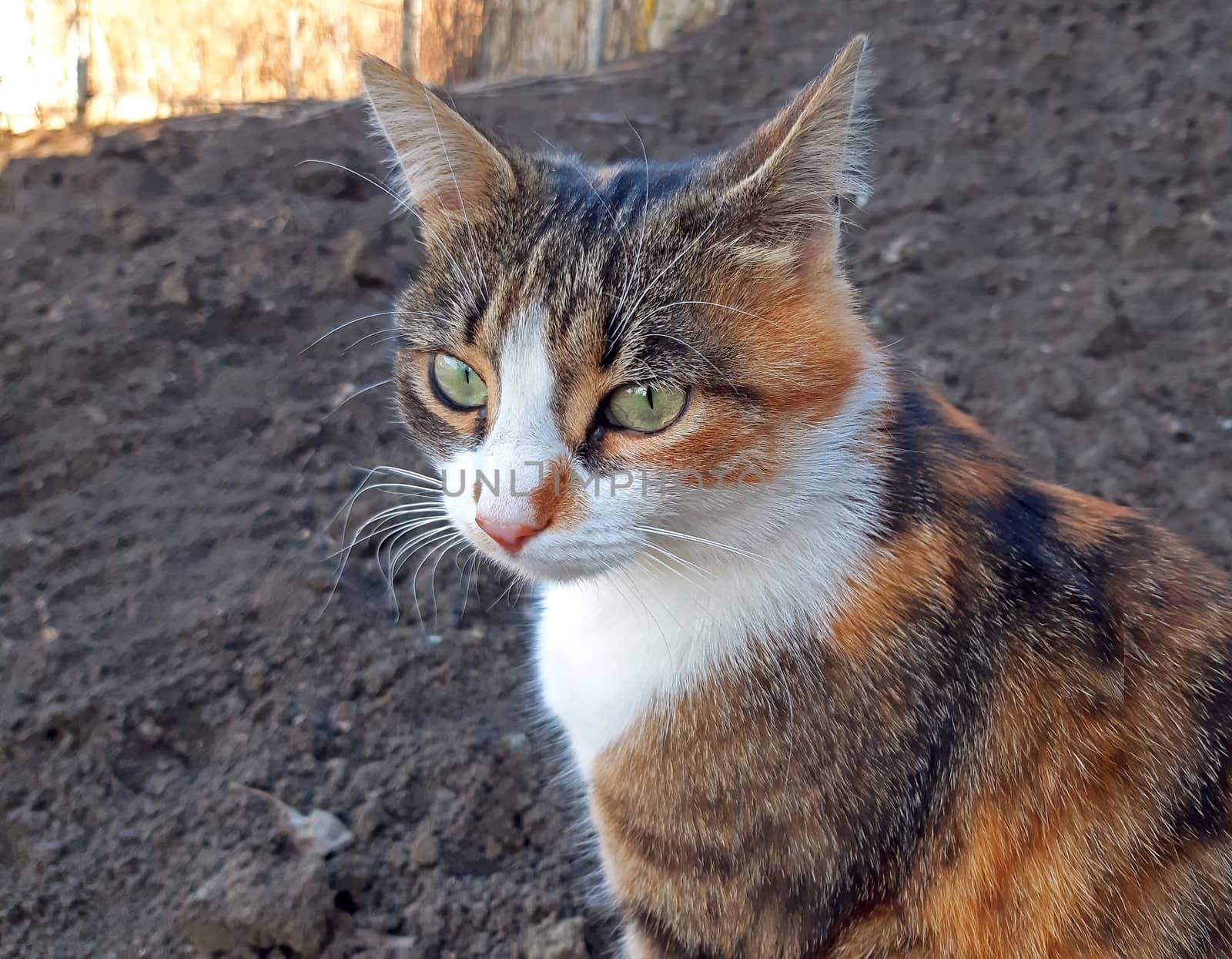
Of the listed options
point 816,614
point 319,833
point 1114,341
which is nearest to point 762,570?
point 816,614

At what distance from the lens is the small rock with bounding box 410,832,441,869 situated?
2039 mm

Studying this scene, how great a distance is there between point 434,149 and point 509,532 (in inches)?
31.4

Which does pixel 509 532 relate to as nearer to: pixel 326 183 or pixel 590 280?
pixel 590 280

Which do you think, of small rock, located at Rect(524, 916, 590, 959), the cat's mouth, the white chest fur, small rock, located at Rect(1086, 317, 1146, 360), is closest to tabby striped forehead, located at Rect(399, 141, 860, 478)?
the cat's mouth

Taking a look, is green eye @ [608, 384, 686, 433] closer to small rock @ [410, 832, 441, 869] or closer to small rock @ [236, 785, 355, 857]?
small rock @ [410, 832, 441, 869]

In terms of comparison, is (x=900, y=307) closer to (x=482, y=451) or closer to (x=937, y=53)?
(x=937, y=53)

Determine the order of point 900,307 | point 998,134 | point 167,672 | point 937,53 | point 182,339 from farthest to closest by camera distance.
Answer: point 937,53, point 998,134, point 900,307, point 182,339, point 167,672

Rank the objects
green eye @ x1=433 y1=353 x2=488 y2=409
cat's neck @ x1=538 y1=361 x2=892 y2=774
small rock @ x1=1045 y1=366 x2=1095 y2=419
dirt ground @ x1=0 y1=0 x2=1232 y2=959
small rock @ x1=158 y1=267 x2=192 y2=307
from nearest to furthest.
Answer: cat's neck @ x1=538 y1=361 x2=892 y2=774, green eye @ x1=433 y1=353 x2=488 y2=409, dirt ground @ x1=0 y1=0 x2=1232 y2=959, small rock @ x1=1045 y1=366 x2=1095 y2=419, small rock @ x1=158 y1=267 x2=192 y2=307

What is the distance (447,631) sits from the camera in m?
2.60

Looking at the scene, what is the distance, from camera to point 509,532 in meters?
1.50

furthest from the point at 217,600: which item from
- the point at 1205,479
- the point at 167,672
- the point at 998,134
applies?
the point at 998,134

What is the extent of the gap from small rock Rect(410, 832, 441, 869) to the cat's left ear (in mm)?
1453

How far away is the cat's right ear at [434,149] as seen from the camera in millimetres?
1723

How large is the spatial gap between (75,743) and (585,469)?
1.54 m
